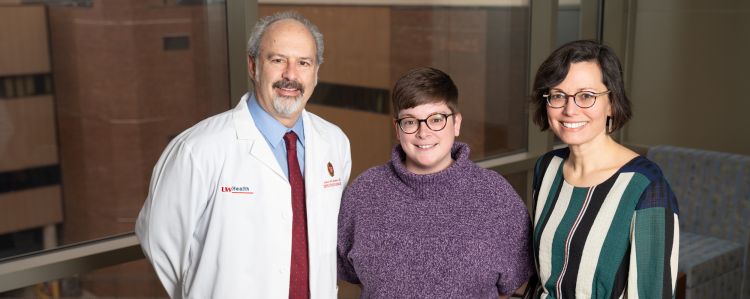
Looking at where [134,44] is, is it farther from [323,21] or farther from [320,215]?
[320,215]

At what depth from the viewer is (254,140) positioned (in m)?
2.42

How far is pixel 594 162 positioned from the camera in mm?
2229


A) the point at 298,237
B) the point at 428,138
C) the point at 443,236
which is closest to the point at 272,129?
the point at 298,237

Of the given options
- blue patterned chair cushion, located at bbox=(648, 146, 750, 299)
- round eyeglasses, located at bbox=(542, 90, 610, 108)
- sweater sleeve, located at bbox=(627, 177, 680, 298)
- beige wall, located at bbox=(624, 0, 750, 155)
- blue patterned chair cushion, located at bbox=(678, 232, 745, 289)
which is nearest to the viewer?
sweater sleeve, located at bbox=(627, 177, 680, 298)

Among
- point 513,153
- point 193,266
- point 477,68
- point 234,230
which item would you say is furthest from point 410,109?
point 513,153

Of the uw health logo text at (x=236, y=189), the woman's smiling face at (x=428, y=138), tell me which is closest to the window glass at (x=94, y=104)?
the uw health logo text at (x=236, y=189)

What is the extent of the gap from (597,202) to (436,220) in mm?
449

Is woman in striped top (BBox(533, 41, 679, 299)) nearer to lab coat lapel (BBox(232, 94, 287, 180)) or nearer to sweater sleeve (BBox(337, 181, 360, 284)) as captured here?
sweater sleeve (BBox(337, 181, 360, 284))

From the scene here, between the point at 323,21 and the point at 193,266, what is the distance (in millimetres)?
2094

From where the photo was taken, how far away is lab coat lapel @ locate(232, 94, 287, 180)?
7.90 ft

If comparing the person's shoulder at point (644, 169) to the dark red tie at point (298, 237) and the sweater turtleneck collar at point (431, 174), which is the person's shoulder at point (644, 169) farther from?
the dark red tie at point (298, 237)

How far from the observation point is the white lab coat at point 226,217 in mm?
2354

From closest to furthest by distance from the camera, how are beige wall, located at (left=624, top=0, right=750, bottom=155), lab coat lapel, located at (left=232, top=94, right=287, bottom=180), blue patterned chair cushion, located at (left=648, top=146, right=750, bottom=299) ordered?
lab coat lapel, located at (left=232, top=94, right=287, bottom=180), blue patterned chair cushion, located at (left=648, top=146, right=750, bottom=299), beige wall, located at (left=624, top=0, right=750, bottom=155)

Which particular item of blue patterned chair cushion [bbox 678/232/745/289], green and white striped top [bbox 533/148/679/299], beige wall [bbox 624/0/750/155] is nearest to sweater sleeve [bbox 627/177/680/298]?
green and white striped top [bbox 533/148/679/299]
